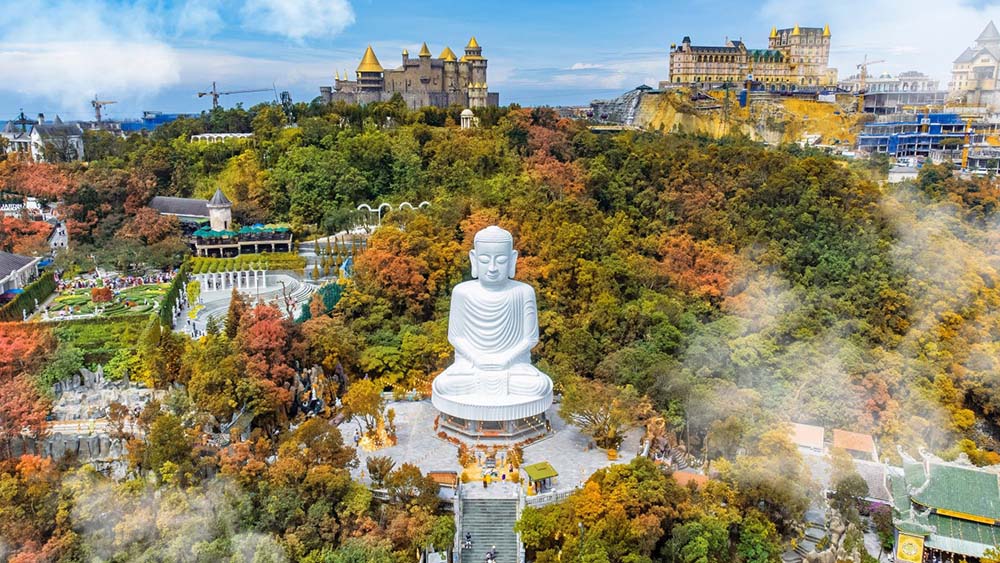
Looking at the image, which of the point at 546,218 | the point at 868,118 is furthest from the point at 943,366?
the point at 868,118

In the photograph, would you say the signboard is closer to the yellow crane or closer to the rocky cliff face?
the yellow crane

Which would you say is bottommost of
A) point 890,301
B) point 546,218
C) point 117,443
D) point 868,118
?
point 117,443

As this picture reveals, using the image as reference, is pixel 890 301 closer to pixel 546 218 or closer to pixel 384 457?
pixel 546 218

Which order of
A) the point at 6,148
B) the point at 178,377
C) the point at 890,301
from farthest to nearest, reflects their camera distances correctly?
the point at 6,148
the point at 890,301
the point at 178,377

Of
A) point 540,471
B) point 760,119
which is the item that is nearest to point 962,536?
point 540,471

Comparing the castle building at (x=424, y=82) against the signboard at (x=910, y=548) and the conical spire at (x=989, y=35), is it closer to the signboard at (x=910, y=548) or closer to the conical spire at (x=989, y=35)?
the conical spire at (x=989, y=35)

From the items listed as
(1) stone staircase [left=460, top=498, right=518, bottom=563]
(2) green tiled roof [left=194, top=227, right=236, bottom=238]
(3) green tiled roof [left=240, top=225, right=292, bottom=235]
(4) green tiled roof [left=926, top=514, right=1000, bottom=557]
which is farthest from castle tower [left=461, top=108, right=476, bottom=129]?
(4) green tiled roof [left=926, top=514, right=1000, bottom=557]
